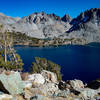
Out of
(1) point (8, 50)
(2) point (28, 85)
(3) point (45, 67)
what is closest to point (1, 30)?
(1) point (8, 50)

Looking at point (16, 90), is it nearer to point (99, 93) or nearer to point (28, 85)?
point (28, 85)

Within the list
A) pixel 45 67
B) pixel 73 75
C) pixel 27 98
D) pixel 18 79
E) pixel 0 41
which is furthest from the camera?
pixel 73 75

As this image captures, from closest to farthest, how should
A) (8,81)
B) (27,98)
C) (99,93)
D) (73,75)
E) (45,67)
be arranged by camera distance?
(27,98) → (8,81) → (99,93) → (45,67) → (73,75)

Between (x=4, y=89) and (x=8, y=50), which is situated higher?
(x=8, y=50)

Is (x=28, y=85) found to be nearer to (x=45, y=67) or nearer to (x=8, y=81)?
(x=8, y=81)

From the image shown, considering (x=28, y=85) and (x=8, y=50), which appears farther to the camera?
(x=8, y=50)

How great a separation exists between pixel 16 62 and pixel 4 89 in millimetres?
25357

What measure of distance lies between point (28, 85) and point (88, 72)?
56.2 m

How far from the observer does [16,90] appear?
1130cm

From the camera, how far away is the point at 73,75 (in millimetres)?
60219

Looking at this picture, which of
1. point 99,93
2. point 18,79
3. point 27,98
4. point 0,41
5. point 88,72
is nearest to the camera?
point 27,98

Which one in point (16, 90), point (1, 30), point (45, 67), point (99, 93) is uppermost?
point (1, 30)

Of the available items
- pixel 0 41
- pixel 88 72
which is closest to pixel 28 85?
pixel 0 41

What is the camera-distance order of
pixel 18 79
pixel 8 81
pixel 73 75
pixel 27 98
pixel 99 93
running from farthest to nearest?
pixel 73 75, pixel 99 93, pixel 18 79, pixel 8 81, pixel 27 98
